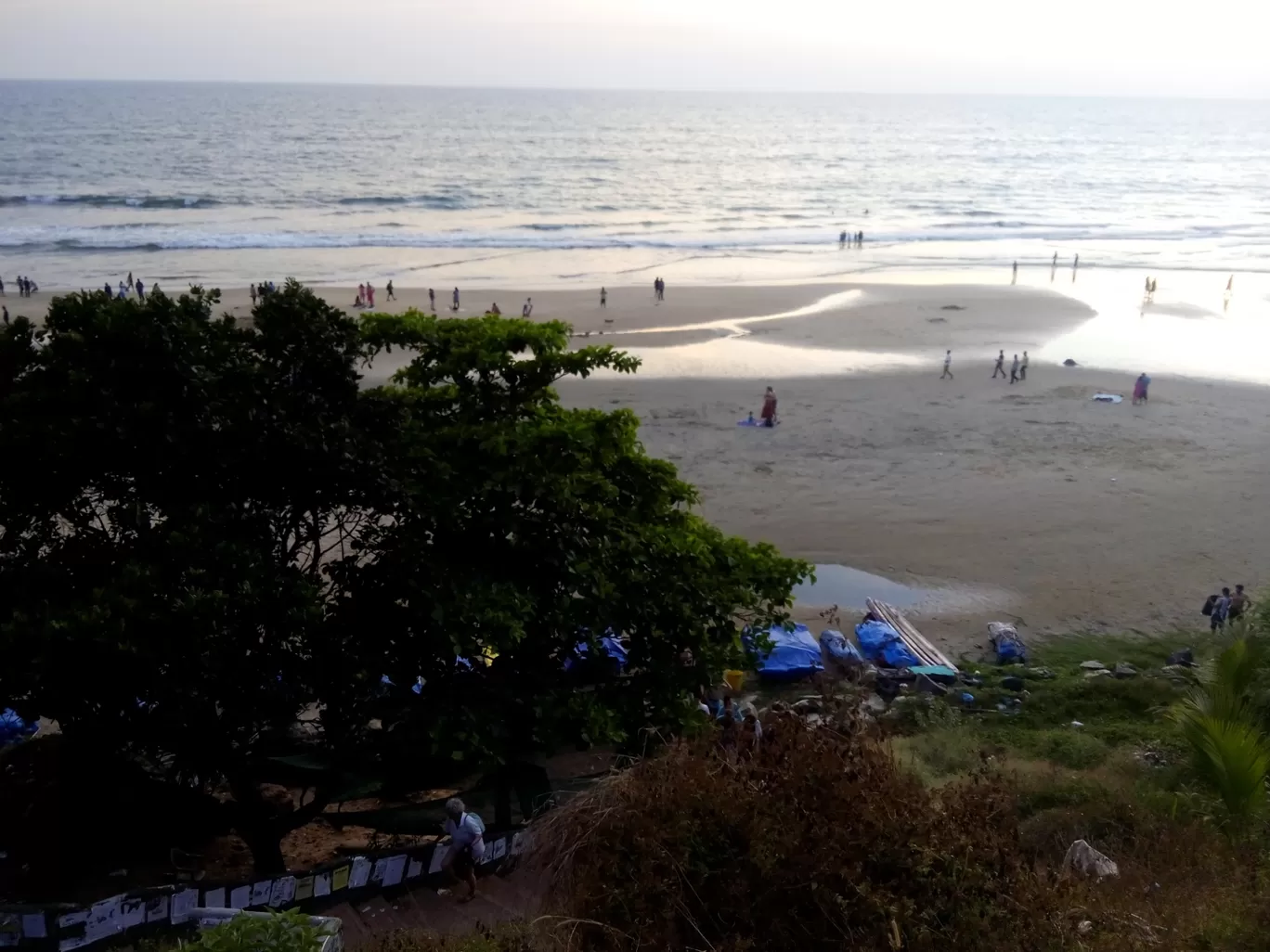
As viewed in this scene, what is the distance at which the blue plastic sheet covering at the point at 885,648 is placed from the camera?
16.5 metres

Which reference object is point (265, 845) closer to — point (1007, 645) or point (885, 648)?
point (885, 648)

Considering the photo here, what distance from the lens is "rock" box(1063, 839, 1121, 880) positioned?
811 centimetres

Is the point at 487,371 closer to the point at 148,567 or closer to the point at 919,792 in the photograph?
the point at 148,567

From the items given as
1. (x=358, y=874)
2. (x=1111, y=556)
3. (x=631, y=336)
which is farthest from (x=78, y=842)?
(x=631, y=336)

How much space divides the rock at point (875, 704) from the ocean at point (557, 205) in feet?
122

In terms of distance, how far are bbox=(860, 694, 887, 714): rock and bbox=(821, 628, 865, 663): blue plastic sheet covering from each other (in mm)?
1003

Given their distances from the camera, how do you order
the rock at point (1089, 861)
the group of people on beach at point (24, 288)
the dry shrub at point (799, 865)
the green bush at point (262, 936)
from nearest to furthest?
the green bush at point (262, 936) → the dry shrub at point (799, 865) → the rock at point (1089, 861) → the group of people on beach at point (24, 288)

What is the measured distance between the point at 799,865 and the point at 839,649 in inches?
412

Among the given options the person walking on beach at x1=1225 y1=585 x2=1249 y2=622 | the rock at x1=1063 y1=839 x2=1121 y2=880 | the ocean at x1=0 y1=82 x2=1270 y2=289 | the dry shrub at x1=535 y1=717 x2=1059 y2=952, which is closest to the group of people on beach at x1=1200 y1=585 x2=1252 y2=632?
the person walking on beach at x1=1225 y1=585 x2=1249 y2=622

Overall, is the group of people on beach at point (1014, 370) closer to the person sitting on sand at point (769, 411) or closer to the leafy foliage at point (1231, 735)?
the person sitting on sand at point (769, 411)

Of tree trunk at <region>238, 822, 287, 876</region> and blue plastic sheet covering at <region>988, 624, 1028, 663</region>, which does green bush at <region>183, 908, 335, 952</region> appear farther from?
blue plastic sheet covering at <region>988, 624, 1028, 663</region>

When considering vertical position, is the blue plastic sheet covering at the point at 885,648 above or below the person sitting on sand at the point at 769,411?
below

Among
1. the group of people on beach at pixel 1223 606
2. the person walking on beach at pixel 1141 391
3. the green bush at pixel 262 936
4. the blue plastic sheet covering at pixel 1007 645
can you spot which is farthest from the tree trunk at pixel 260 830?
the person walking on beach at pixel 1141 391

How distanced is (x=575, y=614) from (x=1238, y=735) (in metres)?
5.50
